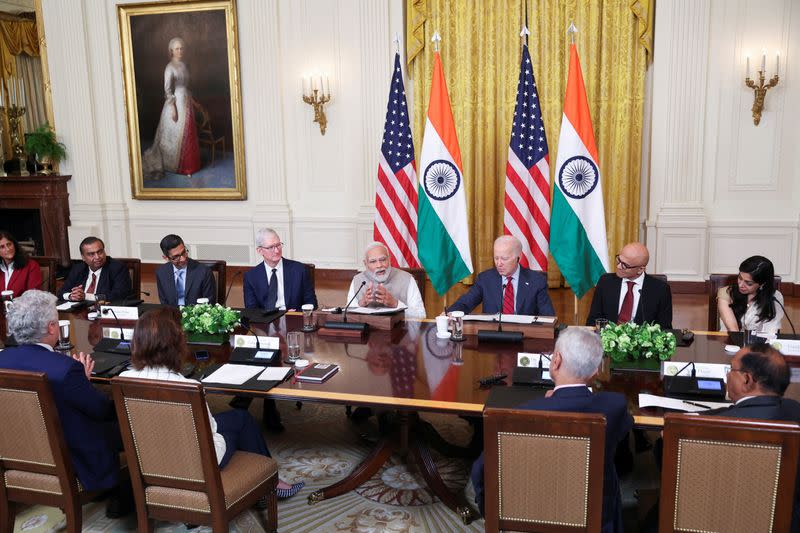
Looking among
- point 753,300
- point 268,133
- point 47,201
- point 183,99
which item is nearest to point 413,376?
point 753,300

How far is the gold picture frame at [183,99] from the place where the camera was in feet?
30.1

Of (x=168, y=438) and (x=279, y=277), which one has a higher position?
(x=279, y=277)

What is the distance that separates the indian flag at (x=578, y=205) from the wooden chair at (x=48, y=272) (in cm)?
421

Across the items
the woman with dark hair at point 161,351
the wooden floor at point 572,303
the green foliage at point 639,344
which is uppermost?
the woman with dark hair at point 161,351

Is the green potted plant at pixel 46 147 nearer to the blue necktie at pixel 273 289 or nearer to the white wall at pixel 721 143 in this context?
the blue necktie at pixel 273 289

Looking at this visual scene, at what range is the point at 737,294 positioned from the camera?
430 centimetres

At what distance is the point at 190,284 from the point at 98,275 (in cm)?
93

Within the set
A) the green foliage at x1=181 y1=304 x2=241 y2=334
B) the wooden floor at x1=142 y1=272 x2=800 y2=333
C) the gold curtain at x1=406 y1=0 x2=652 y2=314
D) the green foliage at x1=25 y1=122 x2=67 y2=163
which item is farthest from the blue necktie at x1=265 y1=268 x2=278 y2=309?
the green foliage at x1=25 y1=122 x2=67 y2=163

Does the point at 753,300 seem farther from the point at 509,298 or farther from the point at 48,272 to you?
the point at 48,272

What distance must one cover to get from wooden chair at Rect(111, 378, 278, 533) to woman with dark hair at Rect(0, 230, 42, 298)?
3.61 metres

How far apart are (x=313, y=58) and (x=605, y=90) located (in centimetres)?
365

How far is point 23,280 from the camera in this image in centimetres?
574

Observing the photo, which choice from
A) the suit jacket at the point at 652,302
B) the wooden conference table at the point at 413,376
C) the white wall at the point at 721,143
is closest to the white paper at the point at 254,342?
the wooden conference table at the point at 413,376

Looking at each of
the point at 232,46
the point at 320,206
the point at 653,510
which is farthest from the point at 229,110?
the point at 653,510
